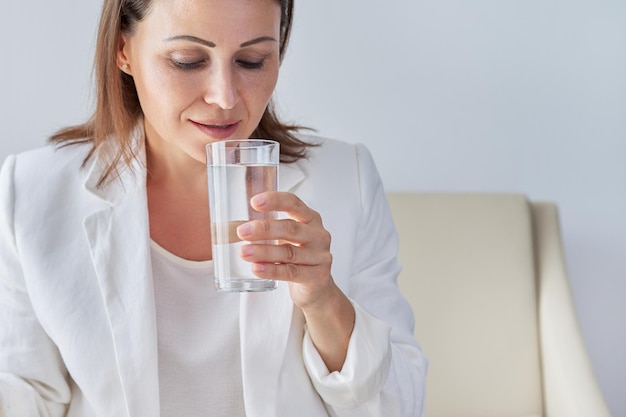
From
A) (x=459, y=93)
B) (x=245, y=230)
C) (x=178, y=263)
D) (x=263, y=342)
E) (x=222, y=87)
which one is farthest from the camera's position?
(x=459, y=93)

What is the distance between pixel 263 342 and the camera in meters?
1.44

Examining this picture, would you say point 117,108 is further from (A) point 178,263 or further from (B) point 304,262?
(B) point 304,262

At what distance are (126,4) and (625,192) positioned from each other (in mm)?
1479

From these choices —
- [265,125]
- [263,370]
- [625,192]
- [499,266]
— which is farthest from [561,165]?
[263,370]

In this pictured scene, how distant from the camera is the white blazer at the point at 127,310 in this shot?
4.66 feet

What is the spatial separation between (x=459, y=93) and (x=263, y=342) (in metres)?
1.17

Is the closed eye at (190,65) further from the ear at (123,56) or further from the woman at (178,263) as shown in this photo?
the ear at (123,56)

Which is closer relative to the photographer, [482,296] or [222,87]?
[222,87]

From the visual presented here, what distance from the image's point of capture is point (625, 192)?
2.42m

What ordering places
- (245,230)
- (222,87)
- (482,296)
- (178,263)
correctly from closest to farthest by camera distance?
(245,230)
(222,87)
(178,263)
(482,296)

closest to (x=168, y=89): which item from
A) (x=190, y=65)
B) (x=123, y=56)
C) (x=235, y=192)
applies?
(x=190, y=65)

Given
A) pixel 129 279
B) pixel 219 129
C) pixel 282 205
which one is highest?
pixel 219 129

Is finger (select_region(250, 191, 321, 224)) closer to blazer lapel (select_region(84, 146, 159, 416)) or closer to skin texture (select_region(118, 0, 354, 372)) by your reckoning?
skin texture (select_region(118, 0, 354, 372))

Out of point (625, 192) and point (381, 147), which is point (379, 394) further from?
point (625, 192)
